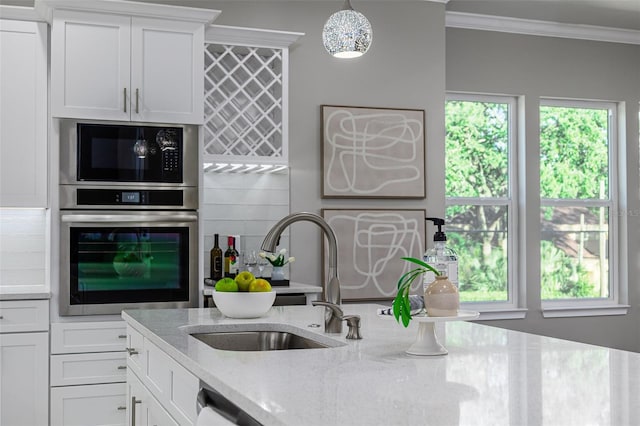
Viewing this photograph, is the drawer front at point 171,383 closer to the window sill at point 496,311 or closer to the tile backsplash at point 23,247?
the tile backsplash at point 23,247

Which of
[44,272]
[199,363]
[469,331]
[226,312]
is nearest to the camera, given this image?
[199,363]

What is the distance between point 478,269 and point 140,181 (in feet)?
8.84

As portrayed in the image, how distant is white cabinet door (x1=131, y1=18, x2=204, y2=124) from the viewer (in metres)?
4.03

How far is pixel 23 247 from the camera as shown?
4332mm

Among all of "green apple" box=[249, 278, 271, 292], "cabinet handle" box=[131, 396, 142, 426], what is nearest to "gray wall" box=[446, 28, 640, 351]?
"green apple" box=[249, 278, 271, 292]

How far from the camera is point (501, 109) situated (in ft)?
18.5

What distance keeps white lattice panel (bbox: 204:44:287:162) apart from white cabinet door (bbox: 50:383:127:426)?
1425 millimetres

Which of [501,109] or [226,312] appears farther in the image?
[501,109]

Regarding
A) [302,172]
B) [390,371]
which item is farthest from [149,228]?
[390,371]

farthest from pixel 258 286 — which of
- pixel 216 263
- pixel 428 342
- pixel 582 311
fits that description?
pixel 582 311

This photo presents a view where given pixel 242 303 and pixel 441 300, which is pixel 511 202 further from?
pixel 441 300

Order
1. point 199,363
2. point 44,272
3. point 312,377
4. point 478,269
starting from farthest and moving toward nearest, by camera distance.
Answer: point 478,269 < point 44,272 < point 199,363 < point 312,377

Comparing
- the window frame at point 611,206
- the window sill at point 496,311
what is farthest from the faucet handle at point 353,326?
the window frame at point 611,206

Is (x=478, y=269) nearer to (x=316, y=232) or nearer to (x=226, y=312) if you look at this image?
(x=316, y=232)
